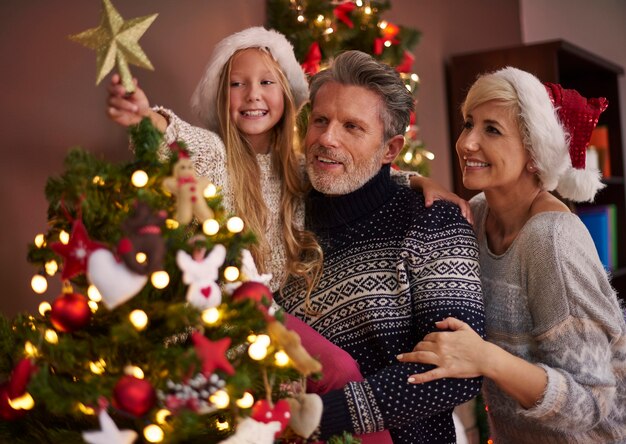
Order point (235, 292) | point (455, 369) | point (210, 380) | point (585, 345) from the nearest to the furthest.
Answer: point (210, 380) < point (235, 292) < point (455, 369) < point (585, 345)

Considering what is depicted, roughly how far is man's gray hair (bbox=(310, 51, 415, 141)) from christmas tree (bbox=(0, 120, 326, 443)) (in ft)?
2.21

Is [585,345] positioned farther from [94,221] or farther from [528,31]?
[528,31]

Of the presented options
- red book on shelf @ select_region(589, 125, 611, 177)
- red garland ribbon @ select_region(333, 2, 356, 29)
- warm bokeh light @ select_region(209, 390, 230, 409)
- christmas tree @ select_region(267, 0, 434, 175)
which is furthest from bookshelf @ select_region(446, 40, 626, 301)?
warm bokeh light @ select_region(209, 390, 230, 409)

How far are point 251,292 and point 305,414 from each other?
10.3 inches

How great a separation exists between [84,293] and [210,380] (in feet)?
1.01

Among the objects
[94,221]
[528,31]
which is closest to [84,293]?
[94,221]

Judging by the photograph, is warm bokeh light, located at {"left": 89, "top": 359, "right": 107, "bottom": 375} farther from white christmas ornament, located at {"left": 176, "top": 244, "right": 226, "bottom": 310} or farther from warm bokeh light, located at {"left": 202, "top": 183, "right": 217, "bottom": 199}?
warm bokeh light, located at {"left": 202, "top": 183, "right": 217, "bottom": 199}

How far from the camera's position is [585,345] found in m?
1.61

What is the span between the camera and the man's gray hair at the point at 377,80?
173 cm

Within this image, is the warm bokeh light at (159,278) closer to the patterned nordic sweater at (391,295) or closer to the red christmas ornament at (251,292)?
the red christmas ornament at (251,292)

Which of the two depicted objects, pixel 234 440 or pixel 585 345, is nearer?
pixel 234 440

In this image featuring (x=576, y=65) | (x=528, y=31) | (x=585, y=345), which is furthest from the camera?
(x=528, y=31)

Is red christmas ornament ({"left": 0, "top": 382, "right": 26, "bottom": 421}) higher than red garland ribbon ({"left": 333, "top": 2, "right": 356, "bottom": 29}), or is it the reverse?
red garland ribbon ({"left": 333, "top": 2, "right": 356, "bottom": 29})

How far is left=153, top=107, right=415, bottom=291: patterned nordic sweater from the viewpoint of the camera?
1678 millimetres
